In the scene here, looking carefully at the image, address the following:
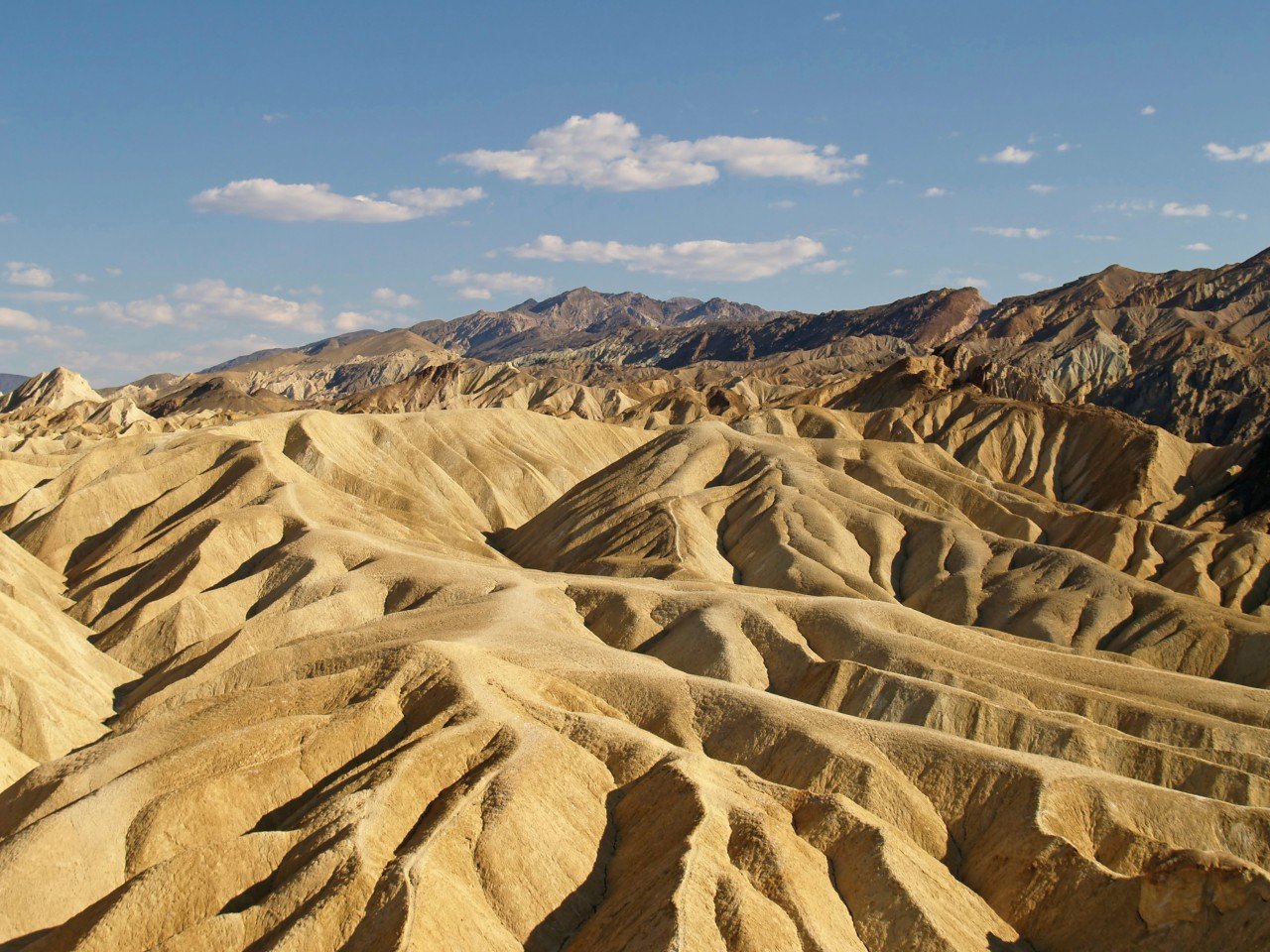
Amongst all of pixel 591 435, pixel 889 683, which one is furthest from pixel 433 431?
pixel 889 683

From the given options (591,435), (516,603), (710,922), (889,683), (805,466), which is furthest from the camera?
(591,435)

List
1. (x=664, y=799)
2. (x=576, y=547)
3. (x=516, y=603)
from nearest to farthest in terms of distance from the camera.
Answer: (x=664, y=799), (x=516, y=603), (x=576, y=547)

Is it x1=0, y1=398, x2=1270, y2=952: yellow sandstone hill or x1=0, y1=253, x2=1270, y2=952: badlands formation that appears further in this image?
x1=0, y1=253, x2=1270, y2=952: badlands formation

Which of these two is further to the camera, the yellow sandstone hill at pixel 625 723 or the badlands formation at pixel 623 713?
the badlands formation at pixel 623 713

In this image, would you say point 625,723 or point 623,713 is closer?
point 625,723

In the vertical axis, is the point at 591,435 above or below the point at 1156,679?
above

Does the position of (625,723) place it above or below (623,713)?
above

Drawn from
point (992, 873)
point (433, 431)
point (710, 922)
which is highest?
point (433, 431)

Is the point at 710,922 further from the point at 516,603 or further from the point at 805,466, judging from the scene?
the point at 805,466
